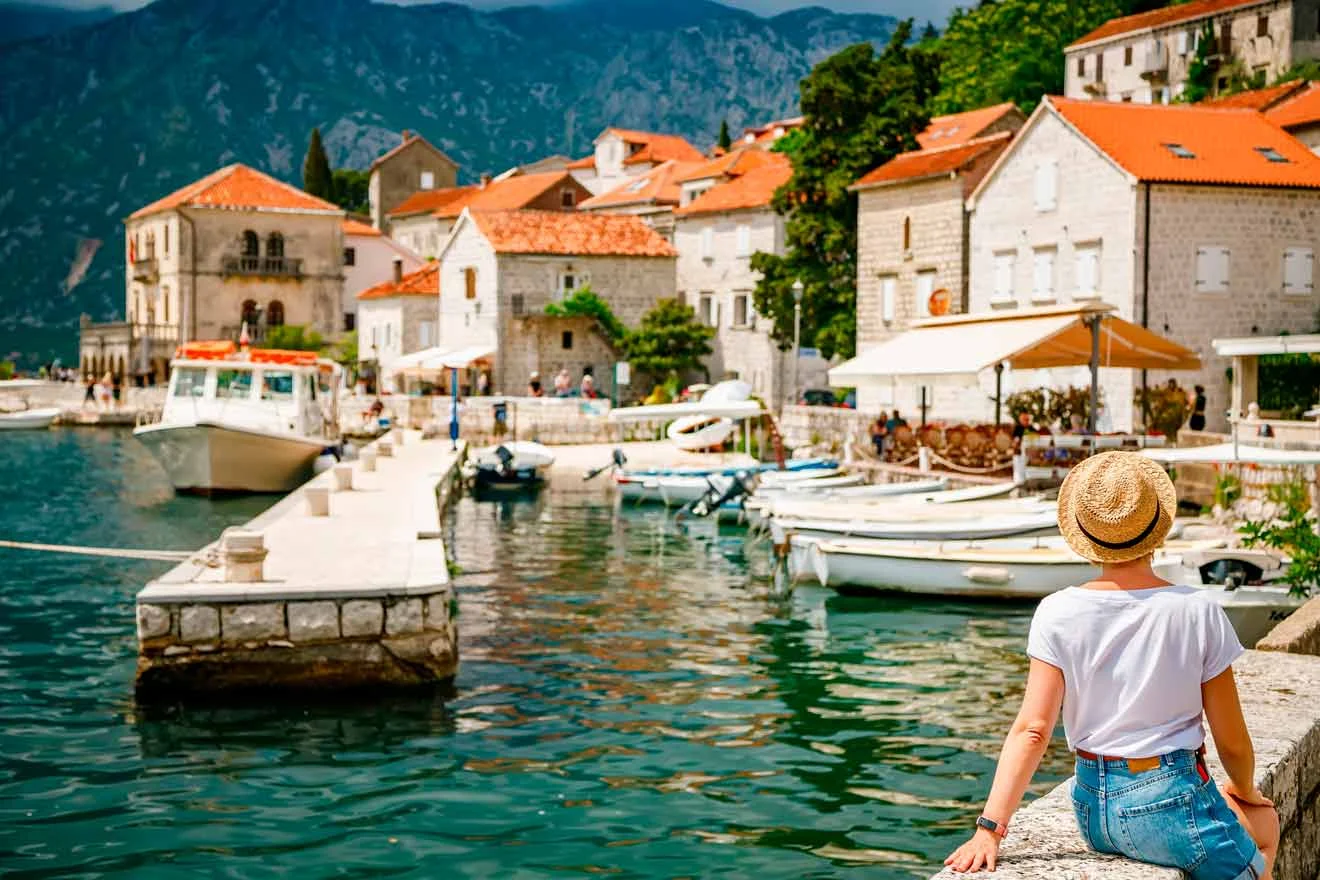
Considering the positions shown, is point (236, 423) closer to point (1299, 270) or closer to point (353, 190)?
point (1299, 270)

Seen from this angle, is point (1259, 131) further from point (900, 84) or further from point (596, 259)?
point (596, 259)

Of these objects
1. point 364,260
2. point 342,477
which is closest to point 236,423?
point 342,477

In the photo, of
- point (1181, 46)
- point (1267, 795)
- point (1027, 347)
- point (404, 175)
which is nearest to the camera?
point (1267, 795)

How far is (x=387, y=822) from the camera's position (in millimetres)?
9773

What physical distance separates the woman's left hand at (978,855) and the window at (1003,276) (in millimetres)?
35806

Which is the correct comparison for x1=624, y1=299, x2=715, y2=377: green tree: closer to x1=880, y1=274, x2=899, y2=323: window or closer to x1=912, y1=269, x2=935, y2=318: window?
x1=880, y1=274, x2=899, y2=323: window

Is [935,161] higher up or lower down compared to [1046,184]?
higher up

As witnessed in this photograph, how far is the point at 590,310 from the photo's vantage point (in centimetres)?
5731

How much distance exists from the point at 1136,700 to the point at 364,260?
86.5 m

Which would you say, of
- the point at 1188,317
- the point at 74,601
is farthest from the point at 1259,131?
the point at 74,601

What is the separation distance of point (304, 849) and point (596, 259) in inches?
1969

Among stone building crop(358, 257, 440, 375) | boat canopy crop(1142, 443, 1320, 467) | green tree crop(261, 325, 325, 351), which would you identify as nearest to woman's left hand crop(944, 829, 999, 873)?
boat canopy crop(1142, 443, 1320, 467)

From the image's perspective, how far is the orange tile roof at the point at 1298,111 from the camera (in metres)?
39.2

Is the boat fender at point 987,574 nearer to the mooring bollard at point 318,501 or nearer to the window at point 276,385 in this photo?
the mooring bollard at point 318,501
